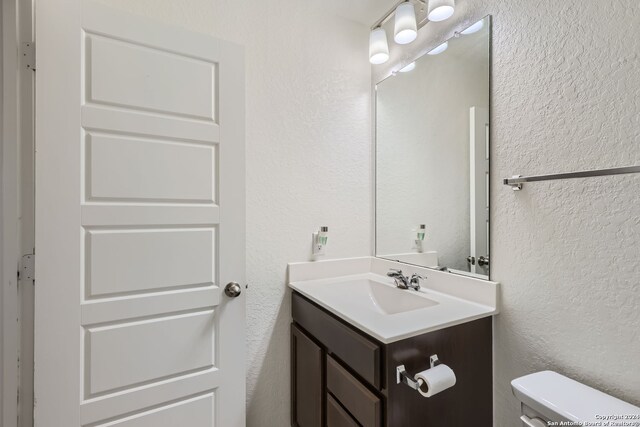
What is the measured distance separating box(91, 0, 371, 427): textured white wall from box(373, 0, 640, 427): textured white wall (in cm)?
78

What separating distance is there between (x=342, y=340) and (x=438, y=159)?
98cm

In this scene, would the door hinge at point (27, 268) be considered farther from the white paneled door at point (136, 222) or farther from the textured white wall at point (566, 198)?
the textured white wall at point (566, 198)

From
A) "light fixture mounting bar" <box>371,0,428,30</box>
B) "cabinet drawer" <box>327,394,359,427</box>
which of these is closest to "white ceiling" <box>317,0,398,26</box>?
"light fixture mounting bar" <box>371,0,428,30</box>

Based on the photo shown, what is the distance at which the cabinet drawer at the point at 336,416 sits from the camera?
104 cm

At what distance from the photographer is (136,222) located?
3.54 ft

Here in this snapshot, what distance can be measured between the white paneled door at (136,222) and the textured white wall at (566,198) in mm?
1089

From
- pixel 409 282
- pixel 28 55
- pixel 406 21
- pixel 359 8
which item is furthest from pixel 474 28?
pixel 28 55

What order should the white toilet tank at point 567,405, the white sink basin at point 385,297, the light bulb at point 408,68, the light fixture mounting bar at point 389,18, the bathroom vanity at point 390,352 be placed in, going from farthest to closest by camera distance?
1. the light bulb at point 408,68
2. the light fixture mounting bar at point 389,18
3. the white sink basin at point 385,297
4. the bathroom vanity at point 390,352
5. the white toilet tank at point 567,405

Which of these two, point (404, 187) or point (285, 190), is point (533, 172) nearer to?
point (404, 187)

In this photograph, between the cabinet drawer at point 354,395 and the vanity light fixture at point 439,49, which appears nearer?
the cabinet drawer at point 354,395

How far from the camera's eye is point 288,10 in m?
1.57

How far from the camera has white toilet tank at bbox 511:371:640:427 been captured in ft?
2.34

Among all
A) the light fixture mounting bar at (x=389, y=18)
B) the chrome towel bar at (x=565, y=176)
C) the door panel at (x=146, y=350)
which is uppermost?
the light fixture mounting bar at (x=389, y=18)

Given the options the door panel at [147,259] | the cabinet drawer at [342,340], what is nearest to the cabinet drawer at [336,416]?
the cabinet drawer at [342,340]
